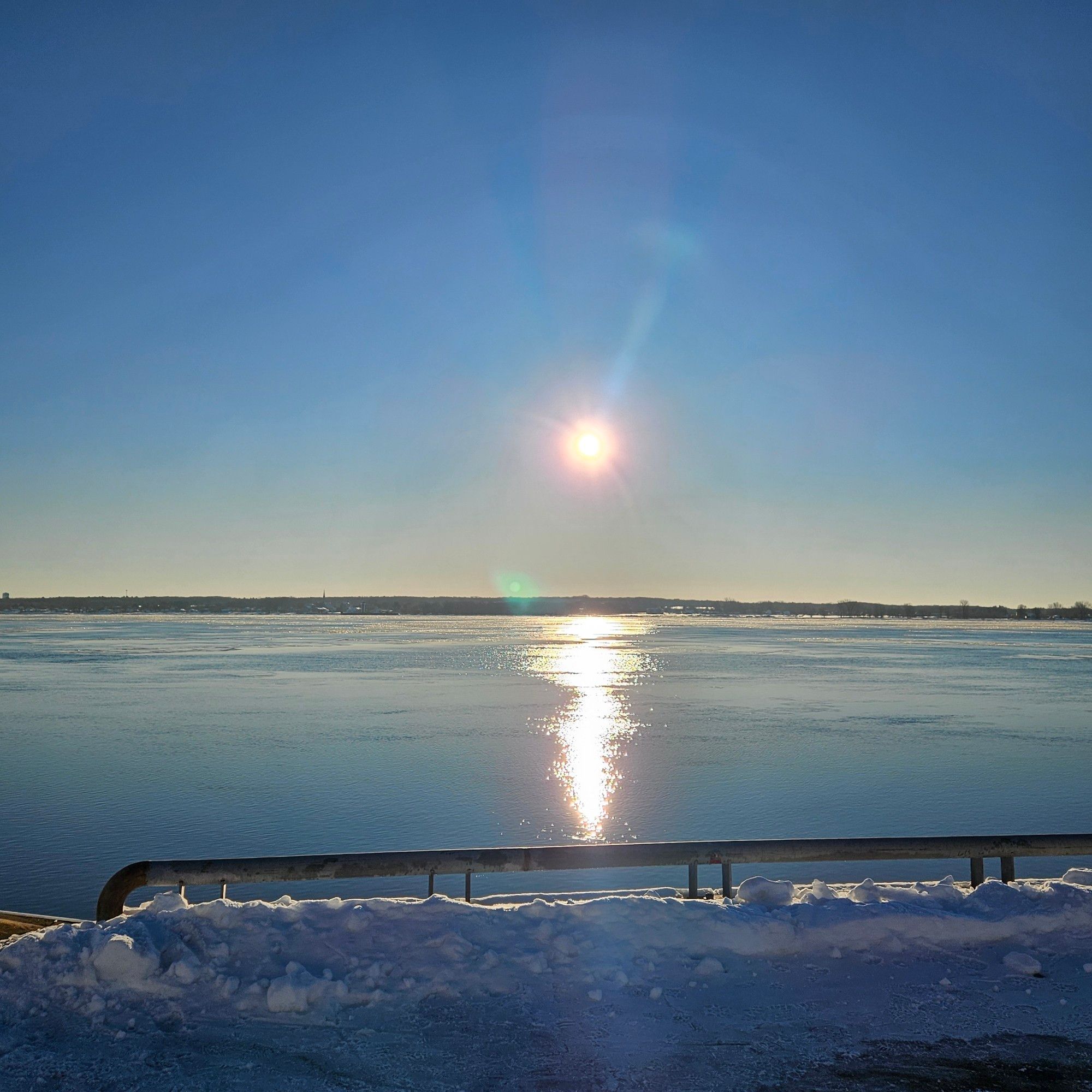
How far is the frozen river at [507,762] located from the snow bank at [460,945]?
3.93m

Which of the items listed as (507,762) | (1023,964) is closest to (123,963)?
(1023,964)

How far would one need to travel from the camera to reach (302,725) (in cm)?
2300

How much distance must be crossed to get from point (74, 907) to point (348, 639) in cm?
6548

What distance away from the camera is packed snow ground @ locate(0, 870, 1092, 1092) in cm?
478

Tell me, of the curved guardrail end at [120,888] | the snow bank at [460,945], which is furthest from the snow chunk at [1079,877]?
the curved guardrail end at [120,888]

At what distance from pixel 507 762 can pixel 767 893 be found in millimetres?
11745

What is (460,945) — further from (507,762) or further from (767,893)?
(507,762)

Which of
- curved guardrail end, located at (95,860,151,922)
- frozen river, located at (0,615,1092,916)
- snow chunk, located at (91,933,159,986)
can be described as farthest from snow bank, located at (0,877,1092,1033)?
frozen river, located at (0,615,1092,916)

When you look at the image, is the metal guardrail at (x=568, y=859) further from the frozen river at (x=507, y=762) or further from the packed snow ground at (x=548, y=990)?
the frozen river at (x=507, y=762)

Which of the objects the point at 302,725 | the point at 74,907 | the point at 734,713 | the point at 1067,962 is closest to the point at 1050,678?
the point at 734,713

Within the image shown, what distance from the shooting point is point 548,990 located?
562 cm

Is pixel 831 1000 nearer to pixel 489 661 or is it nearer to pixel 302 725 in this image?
pixel 302 725

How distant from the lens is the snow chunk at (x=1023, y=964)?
231 inches

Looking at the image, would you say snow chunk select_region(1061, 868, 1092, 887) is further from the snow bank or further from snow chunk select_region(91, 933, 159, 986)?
snow chunk select_region(91, 933, 159, 986)
